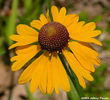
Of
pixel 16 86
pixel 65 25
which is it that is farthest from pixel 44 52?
pixel 16 86

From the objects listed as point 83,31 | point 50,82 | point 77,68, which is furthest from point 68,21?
point 50,82

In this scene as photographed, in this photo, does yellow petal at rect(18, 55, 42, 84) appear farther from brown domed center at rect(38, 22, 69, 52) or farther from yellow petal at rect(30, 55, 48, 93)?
brown domed center at rect(38, 22, 69, 52)

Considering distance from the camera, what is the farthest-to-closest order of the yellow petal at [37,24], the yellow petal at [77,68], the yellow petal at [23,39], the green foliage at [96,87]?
the green foliage at [96,87], the yellow petal at [37,24], the yellow petal at [23,39], the yellow petal at [77,68]

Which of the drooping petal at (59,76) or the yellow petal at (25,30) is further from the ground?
the yellow petal at (25,30)

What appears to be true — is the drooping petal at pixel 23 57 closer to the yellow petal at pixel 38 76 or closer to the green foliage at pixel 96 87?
the yellow petal at pixel 38 76

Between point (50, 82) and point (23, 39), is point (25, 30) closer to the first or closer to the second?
point (23, 39)

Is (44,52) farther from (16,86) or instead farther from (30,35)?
(16,86)

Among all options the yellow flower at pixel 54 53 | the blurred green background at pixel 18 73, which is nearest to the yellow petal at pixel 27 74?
the yellow flower at pixel 54 53

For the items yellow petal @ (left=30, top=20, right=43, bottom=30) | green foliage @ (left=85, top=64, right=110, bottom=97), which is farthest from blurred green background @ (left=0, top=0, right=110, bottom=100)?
yellow petal @ (left=30, top=20, right=43, bottom=30)
